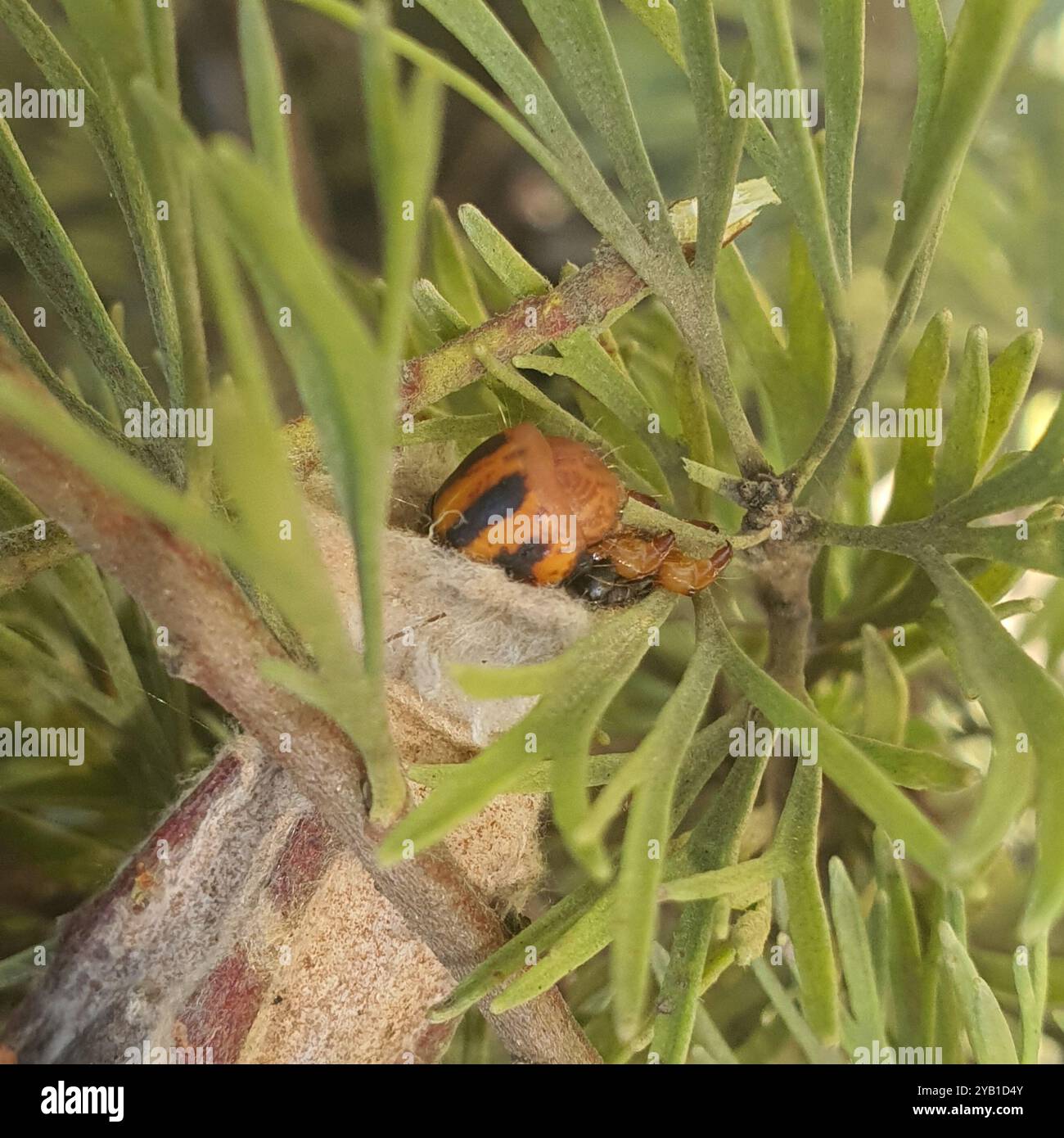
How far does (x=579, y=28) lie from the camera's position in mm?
426

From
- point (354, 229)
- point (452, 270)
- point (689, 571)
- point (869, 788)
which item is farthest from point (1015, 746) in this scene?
point (354, 229)

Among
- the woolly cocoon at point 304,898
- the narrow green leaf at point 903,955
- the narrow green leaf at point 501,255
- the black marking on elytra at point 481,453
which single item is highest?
the narrow green leaf at point 501,255

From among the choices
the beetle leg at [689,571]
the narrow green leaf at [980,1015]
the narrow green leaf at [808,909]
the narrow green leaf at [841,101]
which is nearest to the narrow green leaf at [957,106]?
the narrow green leaf at [841,101]

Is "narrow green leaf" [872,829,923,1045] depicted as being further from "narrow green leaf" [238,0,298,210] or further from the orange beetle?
"narrow green leaf" [238,0,298,210]

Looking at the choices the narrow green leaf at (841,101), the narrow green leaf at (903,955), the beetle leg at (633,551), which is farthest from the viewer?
the narrow green leaf at (903,955)

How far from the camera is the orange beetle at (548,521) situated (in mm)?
489

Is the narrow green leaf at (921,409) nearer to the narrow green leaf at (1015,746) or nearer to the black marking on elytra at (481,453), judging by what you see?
the narrow green leaf at (1015,746)

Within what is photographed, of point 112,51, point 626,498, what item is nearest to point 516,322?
point 626,498

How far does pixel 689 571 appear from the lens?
518 mm

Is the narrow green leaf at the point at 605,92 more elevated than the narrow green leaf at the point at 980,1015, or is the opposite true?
the narrow green leaf at the point at 605,92

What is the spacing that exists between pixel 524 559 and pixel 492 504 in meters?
0.04

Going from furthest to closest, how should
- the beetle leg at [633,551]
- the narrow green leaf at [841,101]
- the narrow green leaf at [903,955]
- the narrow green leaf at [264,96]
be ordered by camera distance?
the narrow green leaf at [903,955] < the beetle leg at [633,551] < the narrow green leaf at [841,101] < the narrow green leaf at [264,96]

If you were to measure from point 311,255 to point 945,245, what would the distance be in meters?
0.80

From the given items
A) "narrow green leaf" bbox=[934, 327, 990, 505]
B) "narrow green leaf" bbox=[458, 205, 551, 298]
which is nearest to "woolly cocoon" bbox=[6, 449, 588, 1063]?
"narrow green leaf" bbox=[458, 205, 551, 298]
